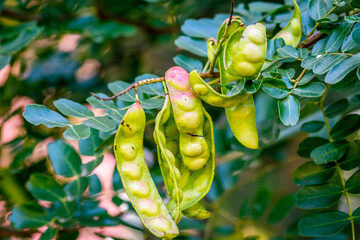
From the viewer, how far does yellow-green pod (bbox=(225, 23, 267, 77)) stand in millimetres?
565

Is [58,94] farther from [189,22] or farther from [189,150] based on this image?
[189,150]

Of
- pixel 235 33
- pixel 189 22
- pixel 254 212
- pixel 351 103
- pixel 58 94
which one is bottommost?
pixel 254 212

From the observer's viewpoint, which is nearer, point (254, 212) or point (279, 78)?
point (279, 78)

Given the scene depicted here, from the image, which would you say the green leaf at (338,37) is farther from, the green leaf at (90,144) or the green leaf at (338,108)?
the green leaf at (90,144)

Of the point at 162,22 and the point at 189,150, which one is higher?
the point at 189,150

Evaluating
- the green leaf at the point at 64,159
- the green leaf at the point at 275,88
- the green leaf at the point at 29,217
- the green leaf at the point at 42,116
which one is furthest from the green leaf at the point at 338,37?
the green leaf at the point at 29,217

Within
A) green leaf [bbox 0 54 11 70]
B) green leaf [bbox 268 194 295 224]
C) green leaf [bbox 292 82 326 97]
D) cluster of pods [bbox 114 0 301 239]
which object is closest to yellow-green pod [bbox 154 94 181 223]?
cluster of pods [bbox 114 0 301 239]

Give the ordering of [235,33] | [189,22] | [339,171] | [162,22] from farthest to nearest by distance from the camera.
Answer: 1. [162,22]
2. [189,22]
3. [339,171]
4. [235,33]

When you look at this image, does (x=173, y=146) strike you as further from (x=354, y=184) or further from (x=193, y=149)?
(x=354, y=184)

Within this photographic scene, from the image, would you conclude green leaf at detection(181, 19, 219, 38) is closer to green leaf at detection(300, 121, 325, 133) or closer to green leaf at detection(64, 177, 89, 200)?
green leaf at detection(300, 121, 325, 133)

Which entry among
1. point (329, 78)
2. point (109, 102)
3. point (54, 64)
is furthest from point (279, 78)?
point (54, 64)

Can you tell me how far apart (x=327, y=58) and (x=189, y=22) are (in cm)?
41

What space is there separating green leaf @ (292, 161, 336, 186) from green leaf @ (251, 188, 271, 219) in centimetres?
48

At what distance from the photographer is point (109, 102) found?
77 centimetres
